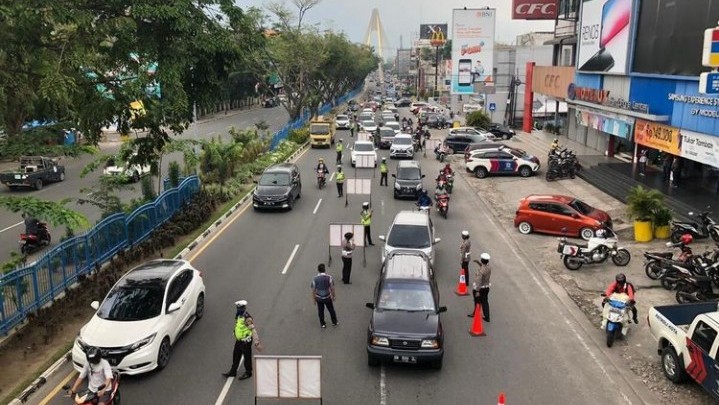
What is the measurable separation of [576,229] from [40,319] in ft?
55.4

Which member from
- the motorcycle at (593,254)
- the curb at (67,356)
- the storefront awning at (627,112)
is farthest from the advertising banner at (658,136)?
the curb at (67,356)

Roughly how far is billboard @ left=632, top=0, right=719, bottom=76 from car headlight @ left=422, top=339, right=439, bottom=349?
17675 millimetres

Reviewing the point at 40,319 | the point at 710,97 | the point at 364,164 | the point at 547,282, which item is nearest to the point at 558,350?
the point at 547,282

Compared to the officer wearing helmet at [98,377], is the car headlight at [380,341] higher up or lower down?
lower down

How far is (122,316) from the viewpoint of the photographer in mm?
11758

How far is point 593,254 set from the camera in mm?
18141

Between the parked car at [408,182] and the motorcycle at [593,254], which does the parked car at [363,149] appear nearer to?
the parked car at [408,182]

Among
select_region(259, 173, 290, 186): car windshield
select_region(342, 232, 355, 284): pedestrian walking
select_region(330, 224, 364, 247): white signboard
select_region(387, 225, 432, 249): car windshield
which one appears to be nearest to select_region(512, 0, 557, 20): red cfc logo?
select_region(259, 173, 290, 186): car windshield

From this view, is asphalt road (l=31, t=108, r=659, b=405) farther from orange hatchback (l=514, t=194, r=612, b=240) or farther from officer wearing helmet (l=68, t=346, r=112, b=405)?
orange hatchback (l=514, t=194, r=612, b=240)

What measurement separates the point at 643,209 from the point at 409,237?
28.7 ft

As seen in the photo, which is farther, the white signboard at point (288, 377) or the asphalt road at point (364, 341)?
the asphalt road at point (364, 341)

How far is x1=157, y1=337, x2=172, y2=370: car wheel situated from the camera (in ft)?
37.7

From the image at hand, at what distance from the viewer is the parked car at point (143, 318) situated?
36.1ft

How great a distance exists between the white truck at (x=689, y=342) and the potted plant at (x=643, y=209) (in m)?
8.77
